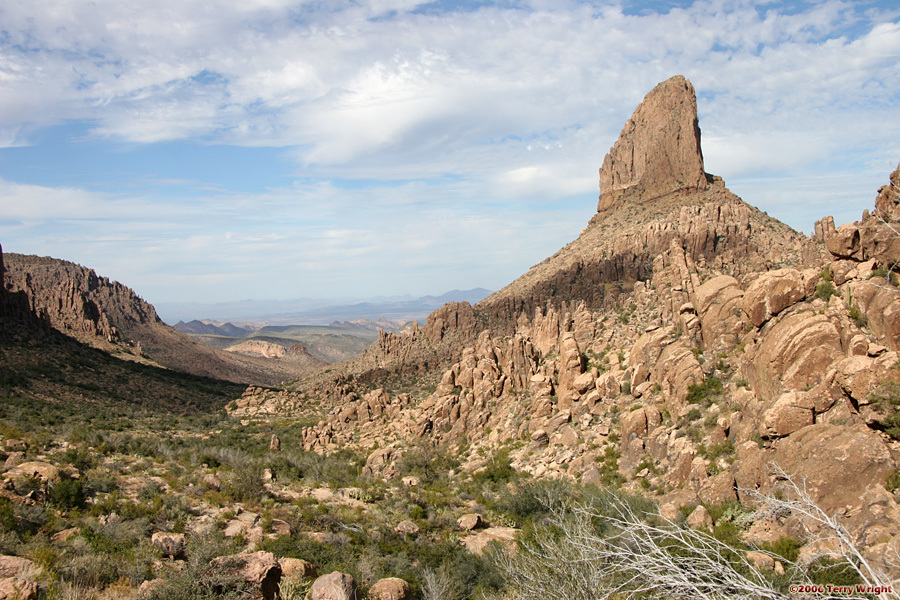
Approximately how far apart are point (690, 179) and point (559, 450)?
288ft

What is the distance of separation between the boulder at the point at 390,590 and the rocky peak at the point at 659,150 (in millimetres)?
98434

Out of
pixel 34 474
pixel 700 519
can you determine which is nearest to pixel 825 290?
pixel 700 519

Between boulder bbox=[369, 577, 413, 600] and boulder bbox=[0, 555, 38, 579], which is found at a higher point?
boulder bbox=[0, 555, 38, 579]

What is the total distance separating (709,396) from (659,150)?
3686 inches

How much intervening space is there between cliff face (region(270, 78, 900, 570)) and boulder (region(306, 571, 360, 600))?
10827mm

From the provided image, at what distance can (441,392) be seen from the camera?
38.6 m

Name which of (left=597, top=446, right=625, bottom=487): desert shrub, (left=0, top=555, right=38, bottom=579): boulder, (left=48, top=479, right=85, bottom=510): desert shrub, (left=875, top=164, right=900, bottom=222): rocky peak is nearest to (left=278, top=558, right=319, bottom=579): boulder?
(left=0, top=555, right=38, bottom=579): boulder

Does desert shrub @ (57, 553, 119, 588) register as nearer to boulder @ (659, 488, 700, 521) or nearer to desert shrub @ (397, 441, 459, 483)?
boulder @ (659, 488, 700, 521)

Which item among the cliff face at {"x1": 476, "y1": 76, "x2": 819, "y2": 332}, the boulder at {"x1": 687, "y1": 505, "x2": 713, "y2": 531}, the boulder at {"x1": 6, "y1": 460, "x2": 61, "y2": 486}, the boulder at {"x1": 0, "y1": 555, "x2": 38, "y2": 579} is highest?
the cliff face at {"x1": 476, "y1": 76, "x2": 819, "y2": 332}

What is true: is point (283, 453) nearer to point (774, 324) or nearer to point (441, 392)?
point (441, 392)

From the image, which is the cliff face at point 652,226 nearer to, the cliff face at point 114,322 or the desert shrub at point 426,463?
the desert shrub at point 426,463

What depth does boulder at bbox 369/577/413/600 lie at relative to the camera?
1266cm

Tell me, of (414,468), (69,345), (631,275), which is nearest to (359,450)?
(414,468)

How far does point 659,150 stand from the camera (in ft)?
325
